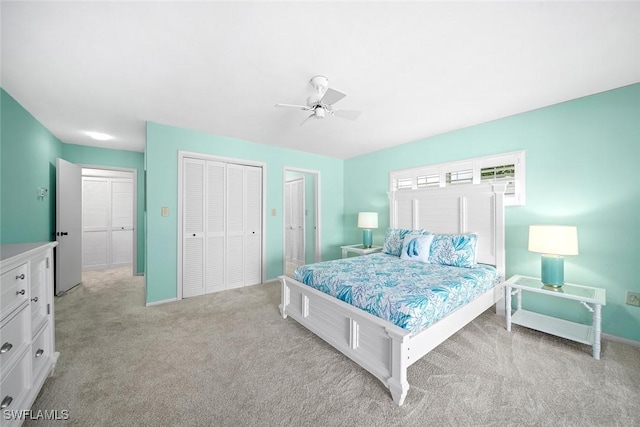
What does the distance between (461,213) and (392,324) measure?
231cm

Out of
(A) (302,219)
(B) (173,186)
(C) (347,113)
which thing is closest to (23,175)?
(B) (173,186)

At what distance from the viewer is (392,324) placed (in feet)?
5.62

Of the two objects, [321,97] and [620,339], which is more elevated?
[321,97]

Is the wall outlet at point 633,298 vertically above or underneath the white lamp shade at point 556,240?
underneath

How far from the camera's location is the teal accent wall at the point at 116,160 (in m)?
4.27

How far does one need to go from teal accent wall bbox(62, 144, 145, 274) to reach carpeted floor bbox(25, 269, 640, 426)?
7.49ft

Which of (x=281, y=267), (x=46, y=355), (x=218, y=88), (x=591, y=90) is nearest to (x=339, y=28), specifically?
(x=218, y=88)

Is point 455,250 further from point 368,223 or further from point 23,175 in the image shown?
point 23,175

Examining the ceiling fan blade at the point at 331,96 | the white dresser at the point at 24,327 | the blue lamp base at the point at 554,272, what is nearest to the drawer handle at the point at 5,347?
the white dresser at the point at 24,327

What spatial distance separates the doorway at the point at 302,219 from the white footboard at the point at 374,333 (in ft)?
8.64

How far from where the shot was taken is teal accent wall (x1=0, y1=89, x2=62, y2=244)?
2.43 m

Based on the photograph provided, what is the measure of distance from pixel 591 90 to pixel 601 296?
6.56ft
